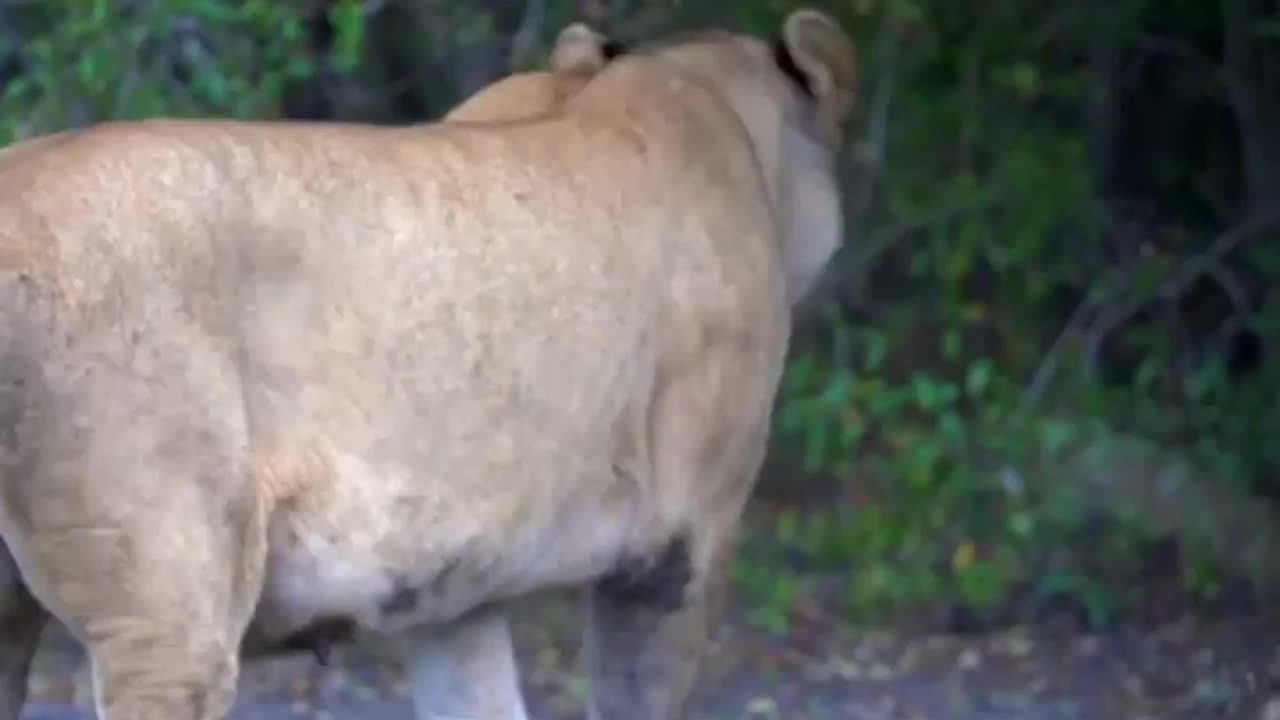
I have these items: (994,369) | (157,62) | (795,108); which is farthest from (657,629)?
(994,369)

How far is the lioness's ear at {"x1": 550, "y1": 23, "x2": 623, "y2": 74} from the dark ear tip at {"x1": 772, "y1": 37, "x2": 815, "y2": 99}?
29cm

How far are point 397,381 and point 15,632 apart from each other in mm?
636

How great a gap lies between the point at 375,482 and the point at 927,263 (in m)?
3.06

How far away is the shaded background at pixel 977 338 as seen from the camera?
20.9 ft

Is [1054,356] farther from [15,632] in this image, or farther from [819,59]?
[15,632]

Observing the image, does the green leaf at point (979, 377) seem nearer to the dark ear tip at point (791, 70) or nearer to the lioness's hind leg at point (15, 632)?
the dark ear tip at point (791, 70)

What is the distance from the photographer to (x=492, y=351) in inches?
163

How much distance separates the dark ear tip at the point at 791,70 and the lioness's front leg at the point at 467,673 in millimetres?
1058

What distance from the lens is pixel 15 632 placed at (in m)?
4.10

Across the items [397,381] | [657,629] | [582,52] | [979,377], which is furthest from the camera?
[979,377]

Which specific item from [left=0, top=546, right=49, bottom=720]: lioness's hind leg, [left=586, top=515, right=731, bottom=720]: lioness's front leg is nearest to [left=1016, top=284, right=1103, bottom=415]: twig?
[left=586, top=515, right=731, bottom=720]: lioness's front leg

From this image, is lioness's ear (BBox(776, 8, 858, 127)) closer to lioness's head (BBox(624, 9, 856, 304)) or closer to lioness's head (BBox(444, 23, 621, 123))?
lioness's head (BBox(624, 9, 856, 304))

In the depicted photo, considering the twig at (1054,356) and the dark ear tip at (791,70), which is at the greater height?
the dark ear tip at (791,70)

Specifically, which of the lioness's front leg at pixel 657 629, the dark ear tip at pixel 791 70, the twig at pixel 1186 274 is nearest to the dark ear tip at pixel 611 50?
the dark ear tip at pixel 791 70
